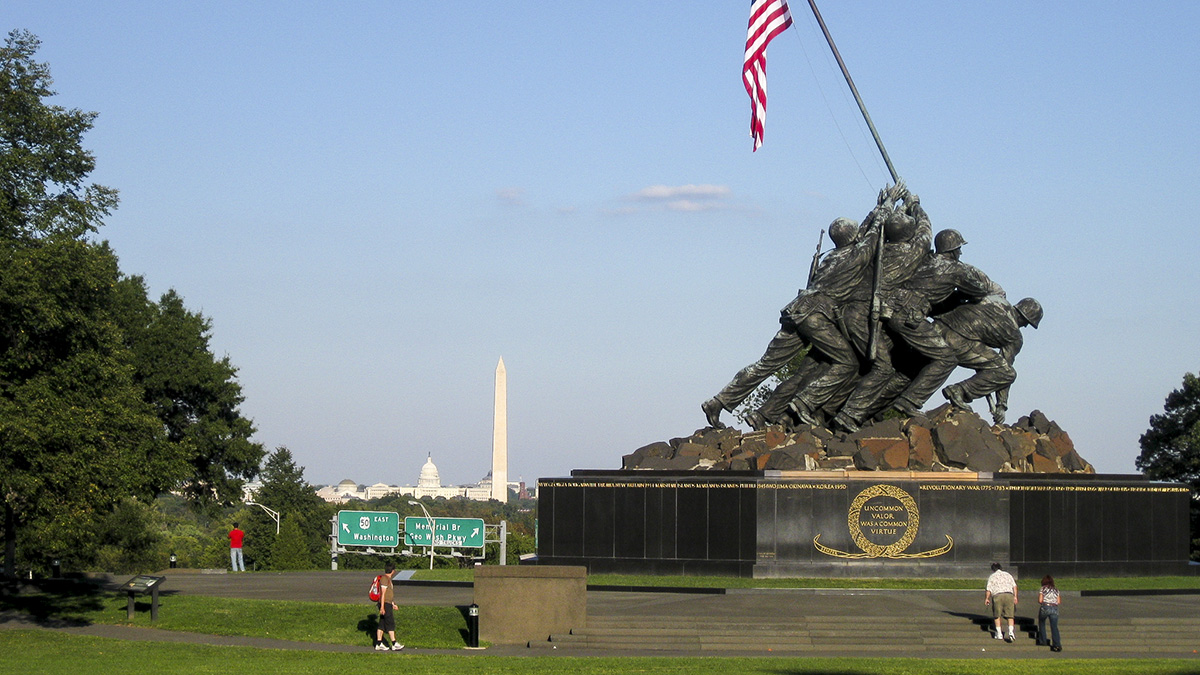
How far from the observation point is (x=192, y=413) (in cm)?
4431

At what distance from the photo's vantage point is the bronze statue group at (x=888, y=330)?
30656 mm

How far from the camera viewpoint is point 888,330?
31.0 meters

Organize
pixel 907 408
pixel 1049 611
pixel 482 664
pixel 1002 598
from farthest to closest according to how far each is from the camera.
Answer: pixel 907 408 < pixel 1002 598 < pixel 1049 611 < pixel 482 664

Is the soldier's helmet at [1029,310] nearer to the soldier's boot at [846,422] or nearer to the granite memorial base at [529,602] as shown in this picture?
the soldier's boot at [846,422]

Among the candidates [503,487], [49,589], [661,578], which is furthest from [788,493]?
[503,487]

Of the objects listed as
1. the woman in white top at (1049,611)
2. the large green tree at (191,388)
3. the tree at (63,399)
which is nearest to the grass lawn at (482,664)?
the woman in white top at (1049,611)

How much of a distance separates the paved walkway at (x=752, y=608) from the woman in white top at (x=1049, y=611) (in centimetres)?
22

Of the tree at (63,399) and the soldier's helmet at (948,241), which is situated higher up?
the soldier's helmet at (948,241)

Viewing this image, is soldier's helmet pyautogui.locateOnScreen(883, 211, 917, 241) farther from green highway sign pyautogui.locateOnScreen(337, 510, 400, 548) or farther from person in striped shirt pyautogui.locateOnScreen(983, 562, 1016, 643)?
green highway sign pyautogui.locateOnScreen(337, 510, 400, 548)

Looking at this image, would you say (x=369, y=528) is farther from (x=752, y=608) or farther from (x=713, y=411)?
(x=752, y=608)

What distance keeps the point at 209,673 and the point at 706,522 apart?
36.9 ft

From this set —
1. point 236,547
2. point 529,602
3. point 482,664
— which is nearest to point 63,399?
point 529,602

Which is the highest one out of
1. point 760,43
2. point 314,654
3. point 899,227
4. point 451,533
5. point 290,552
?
point 760,43

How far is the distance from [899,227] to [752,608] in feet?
35.9
